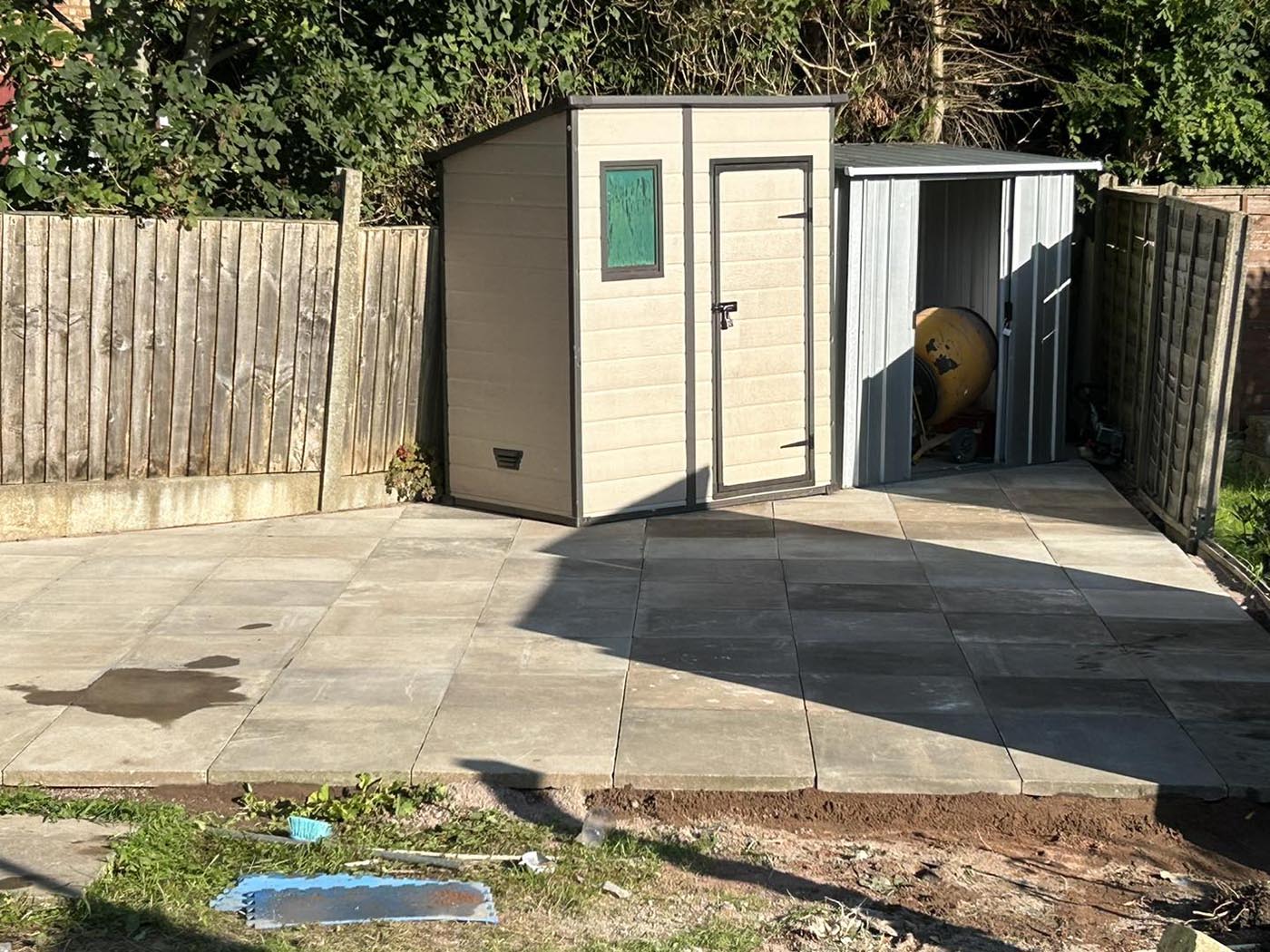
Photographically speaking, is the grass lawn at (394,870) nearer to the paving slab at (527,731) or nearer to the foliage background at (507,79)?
the paving slab at (527,731)

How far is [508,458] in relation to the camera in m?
11.0

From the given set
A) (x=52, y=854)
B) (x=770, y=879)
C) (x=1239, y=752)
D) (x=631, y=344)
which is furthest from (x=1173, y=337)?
(x=52, y=854)

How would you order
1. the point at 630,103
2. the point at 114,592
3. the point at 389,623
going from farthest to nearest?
the point at 630,103, the point at 114,592, the point at 389,623

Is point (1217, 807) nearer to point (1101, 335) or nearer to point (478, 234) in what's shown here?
point (478, 234)

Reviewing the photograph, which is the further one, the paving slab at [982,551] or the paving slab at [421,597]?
the paving slab at [982,551]

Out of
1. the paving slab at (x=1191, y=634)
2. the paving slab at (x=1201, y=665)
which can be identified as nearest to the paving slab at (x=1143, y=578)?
the paving slab at (x=1191, y=634)

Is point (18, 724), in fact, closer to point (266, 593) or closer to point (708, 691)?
point (266, 593)

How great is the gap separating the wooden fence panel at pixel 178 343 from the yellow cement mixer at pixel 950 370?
4.20 metres

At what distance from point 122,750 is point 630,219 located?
5234 mm

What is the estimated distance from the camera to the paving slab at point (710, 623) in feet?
27.3

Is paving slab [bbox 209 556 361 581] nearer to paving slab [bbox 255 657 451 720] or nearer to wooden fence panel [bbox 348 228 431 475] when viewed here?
wooden fence panel [bbox 348 228 431 475]

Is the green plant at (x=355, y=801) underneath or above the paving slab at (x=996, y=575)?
underneath

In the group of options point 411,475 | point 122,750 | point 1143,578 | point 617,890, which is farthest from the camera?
point 411,475

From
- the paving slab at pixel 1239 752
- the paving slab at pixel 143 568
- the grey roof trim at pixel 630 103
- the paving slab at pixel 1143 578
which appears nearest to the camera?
the paving slab at pixel 1239 752
